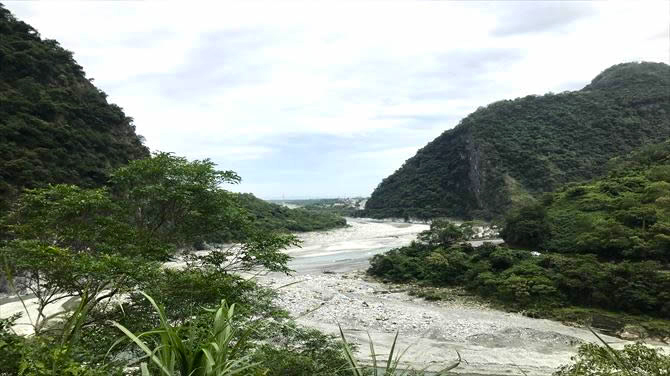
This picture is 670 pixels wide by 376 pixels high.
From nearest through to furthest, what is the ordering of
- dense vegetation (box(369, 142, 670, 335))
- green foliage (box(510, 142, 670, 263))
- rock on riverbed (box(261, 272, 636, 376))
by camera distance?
rock on riverbed (box(261, 272, 636, 376)), dense vegetation (box(369, 142, 670, 335)), green foliage (box(510, 142, 670, 263))

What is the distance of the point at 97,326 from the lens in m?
6.49

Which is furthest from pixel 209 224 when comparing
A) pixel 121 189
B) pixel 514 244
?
pixel 514 244

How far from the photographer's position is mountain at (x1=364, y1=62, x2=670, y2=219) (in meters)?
60.6

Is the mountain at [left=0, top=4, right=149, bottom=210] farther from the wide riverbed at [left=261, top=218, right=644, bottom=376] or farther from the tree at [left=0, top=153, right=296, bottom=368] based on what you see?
the tree at [left=0, top=153, right=296, bottom=368]

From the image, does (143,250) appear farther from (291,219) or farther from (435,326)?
(291,219)

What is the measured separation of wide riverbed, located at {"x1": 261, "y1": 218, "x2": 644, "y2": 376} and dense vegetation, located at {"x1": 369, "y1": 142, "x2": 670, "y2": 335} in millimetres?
2475

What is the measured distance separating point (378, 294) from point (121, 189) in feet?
70.2

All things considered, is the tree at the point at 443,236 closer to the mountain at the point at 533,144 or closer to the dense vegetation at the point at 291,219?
the mountain at the point at 533,144

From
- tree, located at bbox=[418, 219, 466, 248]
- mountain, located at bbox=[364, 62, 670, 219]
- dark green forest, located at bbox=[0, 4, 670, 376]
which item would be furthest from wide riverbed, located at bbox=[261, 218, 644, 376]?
mountain, located at bbox=[364, 62, 670, 219]

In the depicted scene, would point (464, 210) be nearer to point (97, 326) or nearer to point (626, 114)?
point (626, 114)

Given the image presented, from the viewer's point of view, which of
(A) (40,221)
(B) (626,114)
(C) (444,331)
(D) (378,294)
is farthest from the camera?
(B) (626,114)

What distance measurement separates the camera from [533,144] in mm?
65812

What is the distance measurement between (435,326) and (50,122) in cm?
2845

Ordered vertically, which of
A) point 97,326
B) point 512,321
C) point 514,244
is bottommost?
point 512,321
